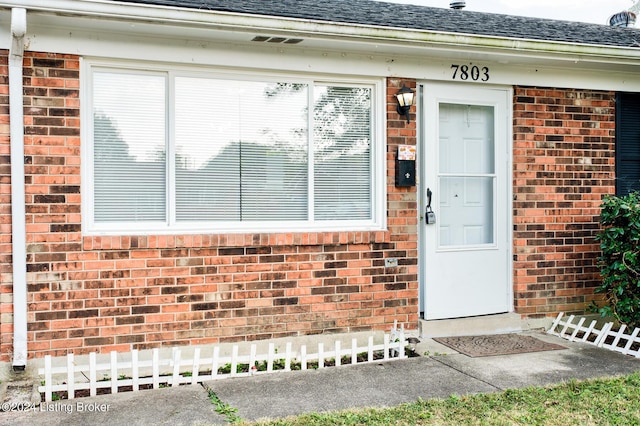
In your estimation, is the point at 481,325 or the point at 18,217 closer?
the point at 18,217

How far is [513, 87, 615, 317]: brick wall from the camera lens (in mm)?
6344

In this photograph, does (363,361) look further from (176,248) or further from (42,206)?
(42,206)

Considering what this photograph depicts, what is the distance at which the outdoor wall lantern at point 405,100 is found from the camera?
18.7ft

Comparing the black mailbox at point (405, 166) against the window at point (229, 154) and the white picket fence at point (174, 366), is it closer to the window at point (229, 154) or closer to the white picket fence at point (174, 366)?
the window at point (229, 154)

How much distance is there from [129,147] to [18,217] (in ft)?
3.36

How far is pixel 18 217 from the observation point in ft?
15.4

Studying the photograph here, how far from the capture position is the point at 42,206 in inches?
189

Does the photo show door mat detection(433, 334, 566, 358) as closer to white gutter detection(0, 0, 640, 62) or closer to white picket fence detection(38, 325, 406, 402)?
white picket fence detection(38, 325, 406, 402)

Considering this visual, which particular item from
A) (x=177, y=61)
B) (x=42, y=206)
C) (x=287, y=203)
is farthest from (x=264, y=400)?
(x=177, y=61)

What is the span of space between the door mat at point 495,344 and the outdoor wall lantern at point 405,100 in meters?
2.22

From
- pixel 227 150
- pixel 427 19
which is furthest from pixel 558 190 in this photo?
pixel 227 150

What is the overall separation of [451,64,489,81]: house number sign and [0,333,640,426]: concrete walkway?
8.80 feet

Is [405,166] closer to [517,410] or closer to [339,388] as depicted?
[339,388]

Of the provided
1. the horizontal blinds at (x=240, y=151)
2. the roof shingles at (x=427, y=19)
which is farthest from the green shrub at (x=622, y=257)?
the horizontal blinds at (x=240, y=151)
